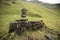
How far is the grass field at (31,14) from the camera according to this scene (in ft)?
11.0

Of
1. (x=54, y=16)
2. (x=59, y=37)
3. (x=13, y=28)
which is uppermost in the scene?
(x=54, y=16)

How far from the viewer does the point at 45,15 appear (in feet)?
11.4

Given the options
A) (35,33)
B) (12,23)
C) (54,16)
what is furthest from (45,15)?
(12,23)

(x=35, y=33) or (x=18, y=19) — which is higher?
(x=18, y=19)

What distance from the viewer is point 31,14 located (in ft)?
11.3

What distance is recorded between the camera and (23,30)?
331 cm

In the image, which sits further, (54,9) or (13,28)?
(54,9)

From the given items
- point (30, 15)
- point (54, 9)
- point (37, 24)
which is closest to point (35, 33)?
point (37, 24)

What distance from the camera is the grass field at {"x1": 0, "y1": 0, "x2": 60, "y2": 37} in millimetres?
3367

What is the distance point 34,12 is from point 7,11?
2.17 ft

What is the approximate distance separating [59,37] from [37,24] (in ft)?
2.03

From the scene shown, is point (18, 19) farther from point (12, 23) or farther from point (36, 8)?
point (36, 8)

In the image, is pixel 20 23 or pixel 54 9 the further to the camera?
pixel 54 9

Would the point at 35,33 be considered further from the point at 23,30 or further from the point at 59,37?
the point at 59,37
